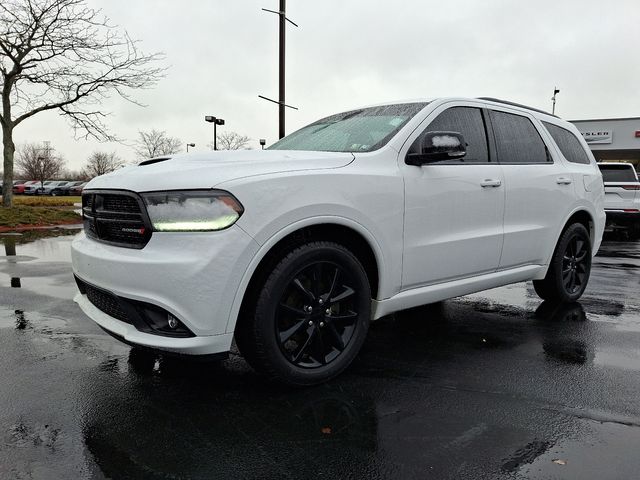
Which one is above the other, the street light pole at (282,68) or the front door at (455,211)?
the street light pole at (282,68)

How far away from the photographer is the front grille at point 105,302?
281 centimetres

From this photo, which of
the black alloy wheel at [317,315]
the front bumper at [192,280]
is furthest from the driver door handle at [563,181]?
→ the front bumper at [192,280]

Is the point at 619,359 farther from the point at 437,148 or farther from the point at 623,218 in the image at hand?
the point at 623,218

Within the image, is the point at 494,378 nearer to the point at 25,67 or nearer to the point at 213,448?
the point at 213,448

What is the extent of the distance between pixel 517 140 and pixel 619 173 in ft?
30.9

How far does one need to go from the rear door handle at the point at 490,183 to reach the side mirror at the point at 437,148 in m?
0.55

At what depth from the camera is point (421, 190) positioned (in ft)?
11.3

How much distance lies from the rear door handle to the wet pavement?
1223 mm

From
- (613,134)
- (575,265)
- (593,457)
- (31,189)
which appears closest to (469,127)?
(575,265)

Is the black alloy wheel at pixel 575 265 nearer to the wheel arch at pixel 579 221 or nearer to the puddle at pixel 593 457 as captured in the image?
the wheel arch at pixel 579 221

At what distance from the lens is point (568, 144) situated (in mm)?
5133

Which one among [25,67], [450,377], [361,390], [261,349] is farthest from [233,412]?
[25,67]

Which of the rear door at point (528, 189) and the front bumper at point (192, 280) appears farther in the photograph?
the rear door at point (528, 189)

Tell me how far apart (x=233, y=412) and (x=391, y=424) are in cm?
84
